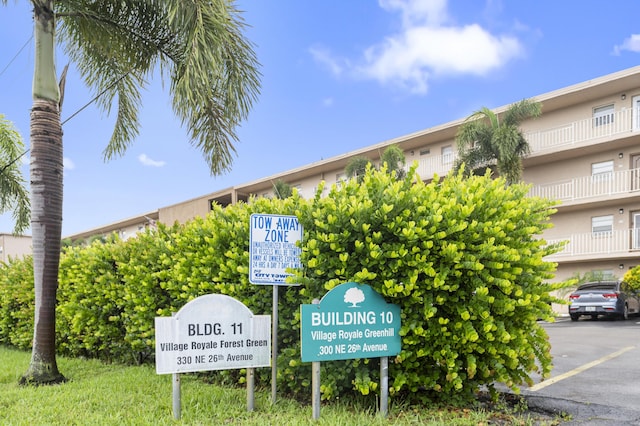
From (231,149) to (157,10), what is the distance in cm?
261

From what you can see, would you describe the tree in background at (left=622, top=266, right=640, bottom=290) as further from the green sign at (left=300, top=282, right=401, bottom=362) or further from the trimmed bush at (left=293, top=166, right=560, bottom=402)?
the green sign at (left=300, top=282, right=401, bottom=362)

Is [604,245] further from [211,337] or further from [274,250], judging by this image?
[211,337]

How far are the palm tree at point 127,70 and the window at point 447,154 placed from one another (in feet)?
63.4

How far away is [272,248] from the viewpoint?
553 centimetres

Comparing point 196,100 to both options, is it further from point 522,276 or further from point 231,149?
point 522,276

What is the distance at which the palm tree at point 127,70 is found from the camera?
7.55m

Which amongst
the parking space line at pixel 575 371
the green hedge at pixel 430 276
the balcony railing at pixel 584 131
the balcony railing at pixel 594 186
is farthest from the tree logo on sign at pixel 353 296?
the balcony railing at pixel 594 186

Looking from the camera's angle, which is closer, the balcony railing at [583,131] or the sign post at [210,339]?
the sign post at [210,339]

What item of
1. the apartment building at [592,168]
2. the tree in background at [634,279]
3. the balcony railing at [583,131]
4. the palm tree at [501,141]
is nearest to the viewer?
the tree in background at [634,279]

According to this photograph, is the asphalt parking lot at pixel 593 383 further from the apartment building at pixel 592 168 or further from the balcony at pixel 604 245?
the apartment building at pixel 592 168

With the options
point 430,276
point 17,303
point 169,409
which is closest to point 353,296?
point 430,276

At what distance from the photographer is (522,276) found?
5195mm

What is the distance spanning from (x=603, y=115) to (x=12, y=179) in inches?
936

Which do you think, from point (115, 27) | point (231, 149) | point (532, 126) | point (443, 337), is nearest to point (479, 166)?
point (532, 126)
